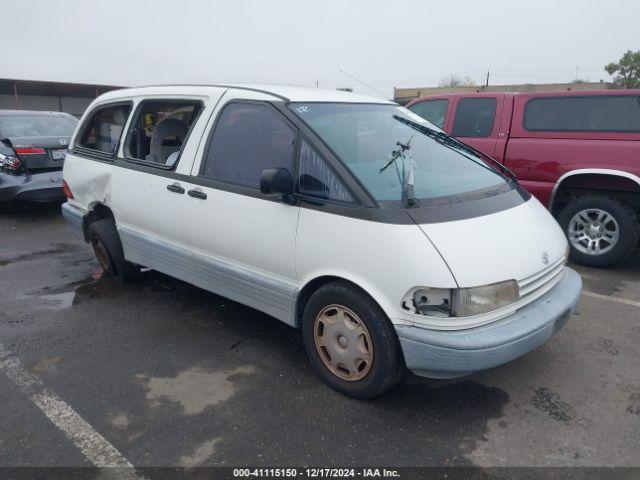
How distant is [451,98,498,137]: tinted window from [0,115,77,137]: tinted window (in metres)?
6.14

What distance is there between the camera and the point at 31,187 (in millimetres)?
7105

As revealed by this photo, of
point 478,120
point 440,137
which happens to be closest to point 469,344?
point 440,137

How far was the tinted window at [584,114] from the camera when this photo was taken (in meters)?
5.11

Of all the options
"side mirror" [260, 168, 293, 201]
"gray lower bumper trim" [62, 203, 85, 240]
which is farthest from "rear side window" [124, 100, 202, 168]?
"side mirror" [260, 168, 293, 201]

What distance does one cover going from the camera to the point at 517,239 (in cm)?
288

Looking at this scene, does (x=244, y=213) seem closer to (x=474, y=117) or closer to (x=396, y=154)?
(x=396, y=154)

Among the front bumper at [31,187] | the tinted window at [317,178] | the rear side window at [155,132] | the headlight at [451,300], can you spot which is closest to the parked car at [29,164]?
the front bumper at [31,187]

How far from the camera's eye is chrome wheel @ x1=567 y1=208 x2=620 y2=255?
17.4 ft

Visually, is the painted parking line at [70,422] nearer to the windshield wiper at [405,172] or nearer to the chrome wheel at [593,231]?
the windshield wiper at [405,172]

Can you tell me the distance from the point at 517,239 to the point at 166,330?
8.81 feet

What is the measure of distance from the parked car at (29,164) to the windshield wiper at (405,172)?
19.2 feet

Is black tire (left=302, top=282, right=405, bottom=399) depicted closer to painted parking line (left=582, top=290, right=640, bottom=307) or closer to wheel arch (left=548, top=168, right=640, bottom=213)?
painted parking line (left=582, top=290, right=640, bottom=307)

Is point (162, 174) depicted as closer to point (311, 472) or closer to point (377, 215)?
point (377, 215)

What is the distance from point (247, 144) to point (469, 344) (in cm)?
195
